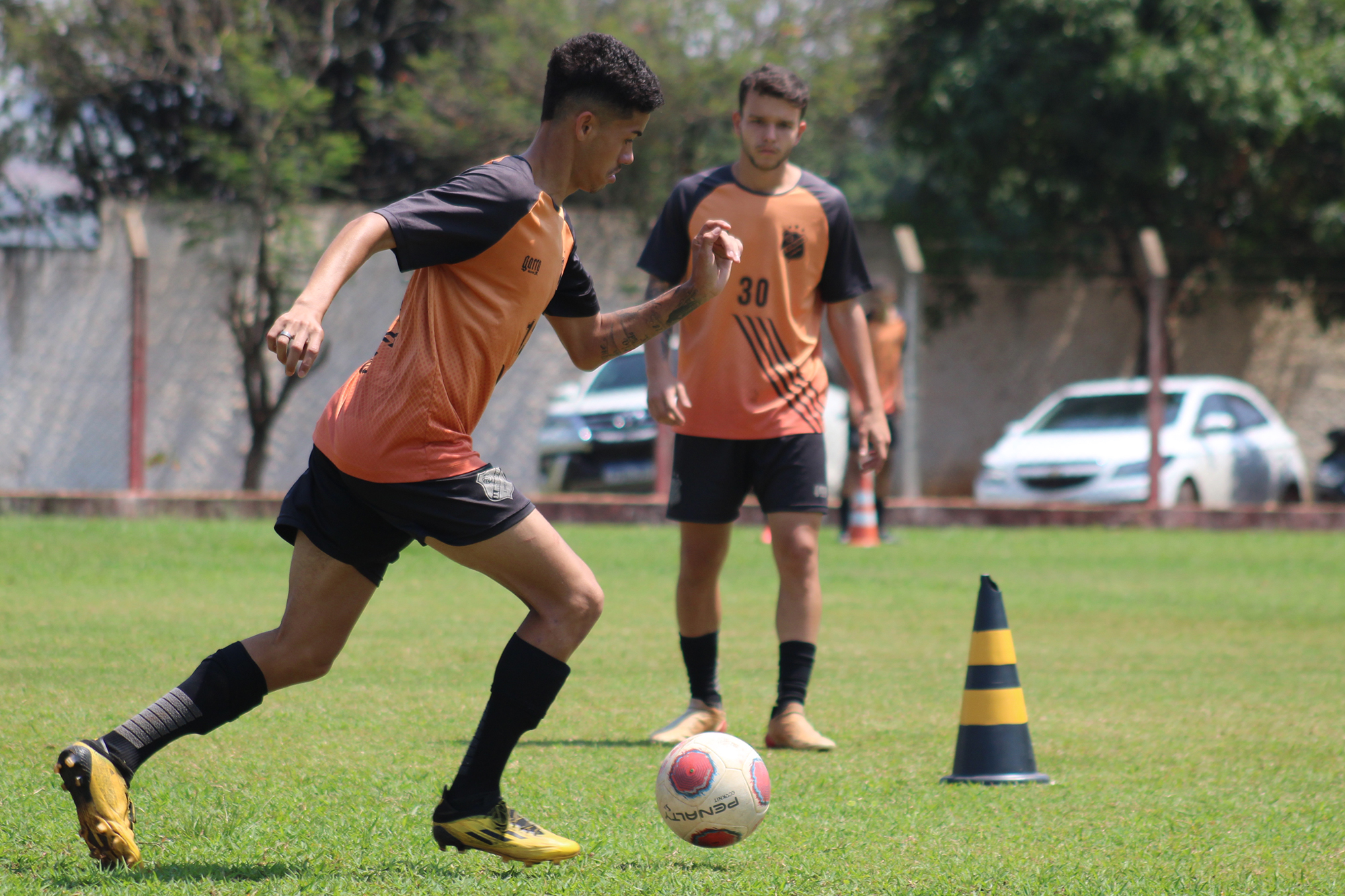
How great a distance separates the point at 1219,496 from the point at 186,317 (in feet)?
36.6

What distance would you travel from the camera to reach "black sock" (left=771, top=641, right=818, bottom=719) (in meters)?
5.05

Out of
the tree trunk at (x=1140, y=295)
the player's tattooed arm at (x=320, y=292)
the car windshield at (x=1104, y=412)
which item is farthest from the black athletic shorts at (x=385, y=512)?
the tree trunk at (x=1140, y=295)

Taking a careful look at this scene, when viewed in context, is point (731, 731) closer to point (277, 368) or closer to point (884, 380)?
point (884, 380)

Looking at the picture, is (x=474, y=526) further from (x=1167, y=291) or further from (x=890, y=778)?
(x=1167, y=291)

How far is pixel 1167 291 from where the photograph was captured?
20.4 m

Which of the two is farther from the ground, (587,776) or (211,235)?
(211,235)

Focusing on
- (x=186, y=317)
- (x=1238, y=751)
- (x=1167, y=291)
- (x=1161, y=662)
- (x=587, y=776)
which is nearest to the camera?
(x=587, y=776)

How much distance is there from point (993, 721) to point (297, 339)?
2.48 meters

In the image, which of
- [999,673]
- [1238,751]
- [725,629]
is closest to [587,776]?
[999,673]

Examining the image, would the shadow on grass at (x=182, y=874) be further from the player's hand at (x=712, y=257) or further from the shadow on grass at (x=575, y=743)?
the player's hand at (x=712, y=257)

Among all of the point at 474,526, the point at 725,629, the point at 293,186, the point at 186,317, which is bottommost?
the point at 725,629

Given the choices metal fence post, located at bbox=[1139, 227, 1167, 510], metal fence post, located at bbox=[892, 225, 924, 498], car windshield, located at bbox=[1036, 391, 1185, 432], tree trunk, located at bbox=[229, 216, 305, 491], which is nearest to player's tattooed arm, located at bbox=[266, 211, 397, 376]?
metal fence post, located at bbox=[892, 225, 924, 498]

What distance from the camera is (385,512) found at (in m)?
3.41

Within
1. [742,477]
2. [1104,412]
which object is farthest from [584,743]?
[1104,412]
